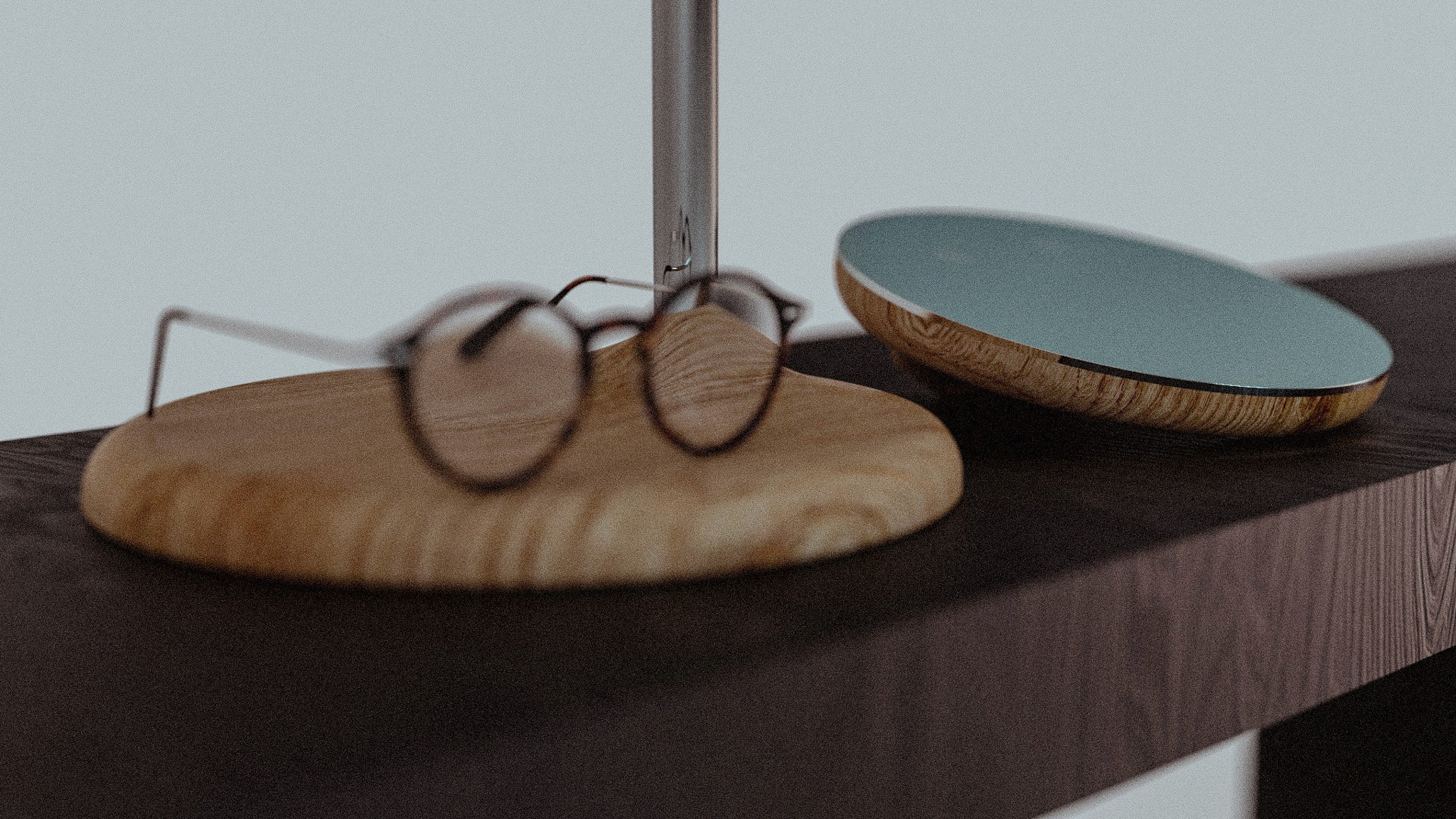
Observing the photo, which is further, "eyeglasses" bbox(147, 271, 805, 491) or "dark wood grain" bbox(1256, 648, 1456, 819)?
"dark wood grain" bbox(1256, 648, 1456, 819)

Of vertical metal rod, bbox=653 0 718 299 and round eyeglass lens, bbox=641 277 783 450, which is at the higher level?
vertical metal rod, bbox=653 0 718 299

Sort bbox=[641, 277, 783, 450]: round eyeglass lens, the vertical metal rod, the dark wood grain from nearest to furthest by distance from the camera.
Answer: bbox=[641, 277, 783, 450]: round eyeglass lens < the vertical metal rod < the dark wood grain

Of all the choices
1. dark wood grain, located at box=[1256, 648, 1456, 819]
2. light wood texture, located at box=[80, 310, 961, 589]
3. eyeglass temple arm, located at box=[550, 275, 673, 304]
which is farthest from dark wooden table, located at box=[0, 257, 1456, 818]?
dark wood grain, located at box=[1256, 648, 1456, 819]

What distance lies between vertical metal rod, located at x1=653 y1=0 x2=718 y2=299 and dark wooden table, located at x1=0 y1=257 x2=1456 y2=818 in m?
0.14

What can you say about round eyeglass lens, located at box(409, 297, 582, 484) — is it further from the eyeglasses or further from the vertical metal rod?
the vertical metal rod

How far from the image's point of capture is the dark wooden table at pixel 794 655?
0.31 m

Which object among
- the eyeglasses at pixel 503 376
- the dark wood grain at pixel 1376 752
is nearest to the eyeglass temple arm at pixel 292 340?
the eyeglasses at pixel 503 376

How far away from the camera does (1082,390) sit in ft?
1.63

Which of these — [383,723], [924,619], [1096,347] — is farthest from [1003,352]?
[383,723]

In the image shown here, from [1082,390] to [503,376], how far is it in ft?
0.69

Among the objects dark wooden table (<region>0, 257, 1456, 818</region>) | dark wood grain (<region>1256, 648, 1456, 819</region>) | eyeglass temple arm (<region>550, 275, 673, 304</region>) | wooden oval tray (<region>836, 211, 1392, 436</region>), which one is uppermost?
eyeglass temple arm (<region>550, 275, 673, 304</region>)

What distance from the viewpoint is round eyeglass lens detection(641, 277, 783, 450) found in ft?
1.45

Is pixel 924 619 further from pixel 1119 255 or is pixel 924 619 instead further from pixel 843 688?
pixel 1119 255

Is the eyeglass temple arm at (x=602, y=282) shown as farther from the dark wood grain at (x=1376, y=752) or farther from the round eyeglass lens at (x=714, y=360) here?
the dark wood grain at (x=1376, y=752)
